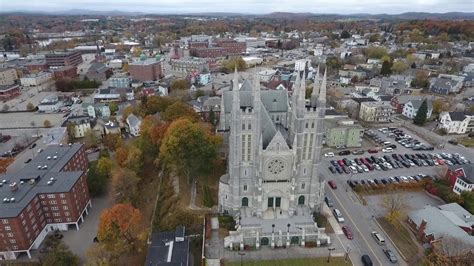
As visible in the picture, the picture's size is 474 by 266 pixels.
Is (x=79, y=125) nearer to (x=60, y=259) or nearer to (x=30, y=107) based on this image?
(x=30, y=107)

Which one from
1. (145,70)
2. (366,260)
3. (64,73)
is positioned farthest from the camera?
(64,73)

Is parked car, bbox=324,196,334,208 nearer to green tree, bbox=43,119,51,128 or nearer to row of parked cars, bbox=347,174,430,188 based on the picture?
row of parked cars, bbox=347,174,430,188

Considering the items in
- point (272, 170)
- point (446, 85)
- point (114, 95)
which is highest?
point (272, 170)

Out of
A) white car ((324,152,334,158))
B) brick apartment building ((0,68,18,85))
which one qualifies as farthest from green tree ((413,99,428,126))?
brick apartment building ((0,68,18,85))

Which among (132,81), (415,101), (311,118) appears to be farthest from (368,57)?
(311,118)

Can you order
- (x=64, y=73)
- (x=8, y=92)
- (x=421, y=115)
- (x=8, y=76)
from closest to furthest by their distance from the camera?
(x=421, y=115)
(x=8, y=92)
(x=8, y=76)
(x=64, y=73)

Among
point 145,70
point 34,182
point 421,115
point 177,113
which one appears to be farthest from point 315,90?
point 145,70
